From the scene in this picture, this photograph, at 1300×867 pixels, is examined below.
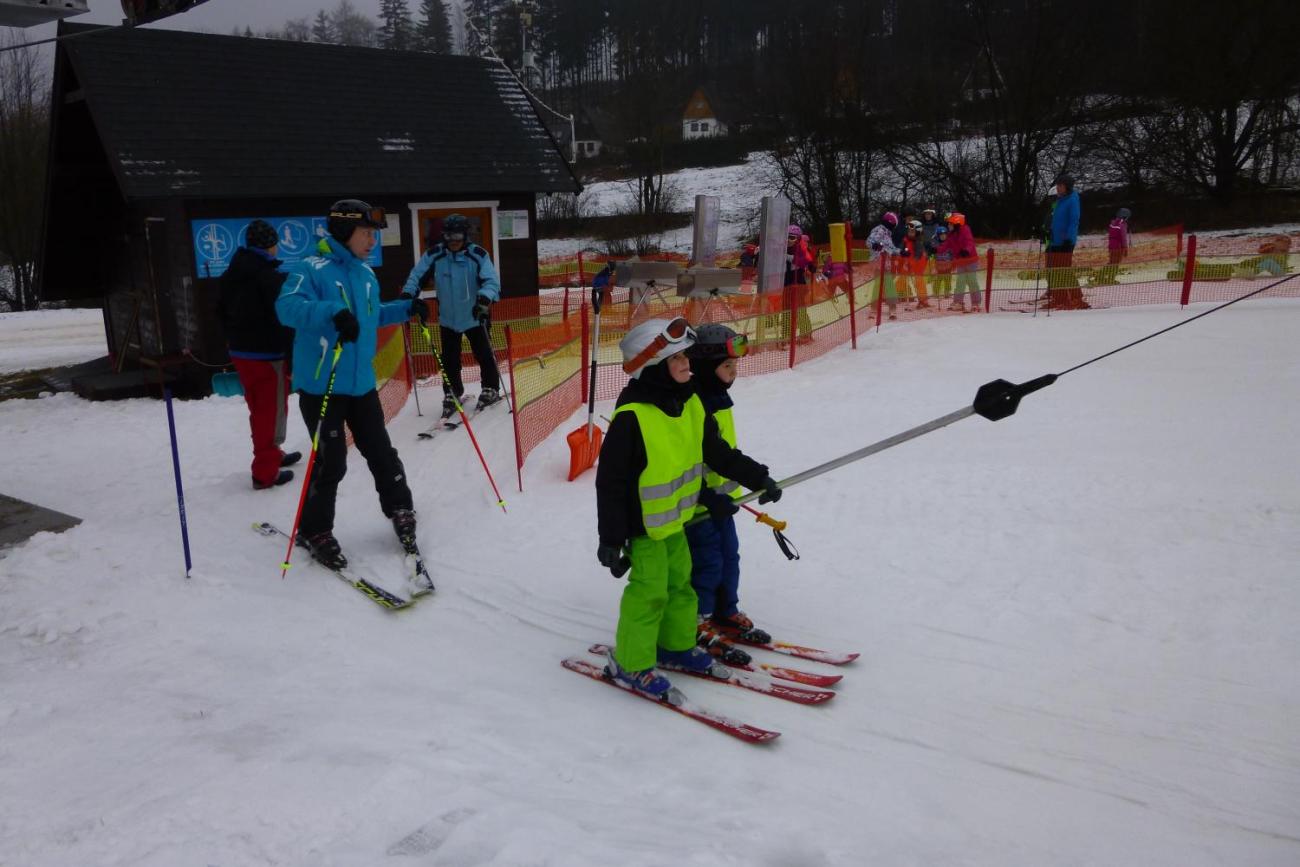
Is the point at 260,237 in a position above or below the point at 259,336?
above

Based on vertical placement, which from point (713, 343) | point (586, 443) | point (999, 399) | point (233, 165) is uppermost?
point (233, 165)

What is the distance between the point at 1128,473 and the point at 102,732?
6471 millimetres

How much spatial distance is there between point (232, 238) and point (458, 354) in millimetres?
5108

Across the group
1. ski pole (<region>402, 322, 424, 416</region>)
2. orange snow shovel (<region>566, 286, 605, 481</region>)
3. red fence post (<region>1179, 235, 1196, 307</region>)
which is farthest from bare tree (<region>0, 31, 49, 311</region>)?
red fence post (<region>1179, 235, 1196, 307</region>)

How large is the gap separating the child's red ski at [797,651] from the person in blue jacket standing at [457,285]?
3.75m

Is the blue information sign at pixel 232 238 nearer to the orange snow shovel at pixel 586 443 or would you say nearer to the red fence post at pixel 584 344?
the red fence post at pixel 584 344

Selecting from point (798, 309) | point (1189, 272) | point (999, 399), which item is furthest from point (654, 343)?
point (1189, 272)

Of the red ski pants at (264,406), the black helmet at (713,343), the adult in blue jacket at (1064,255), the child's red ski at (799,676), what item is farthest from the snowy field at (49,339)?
the adult in blue jacket at (1064,255)

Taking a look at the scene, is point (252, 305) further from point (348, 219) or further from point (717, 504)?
point (717, 504)

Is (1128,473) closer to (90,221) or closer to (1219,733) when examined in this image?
(1219,733)

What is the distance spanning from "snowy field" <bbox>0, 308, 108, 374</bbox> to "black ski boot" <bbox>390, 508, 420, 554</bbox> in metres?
10.5

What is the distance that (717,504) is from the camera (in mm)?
4227

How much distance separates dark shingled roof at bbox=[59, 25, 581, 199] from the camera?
36.3 feet

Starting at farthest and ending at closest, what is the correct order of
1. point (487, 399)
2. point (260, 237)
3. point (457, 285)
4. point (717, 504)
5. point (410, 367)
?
point (410, 367) → point (487, 399) → point (457, 285) → point (260, 237) → point (717, 504)
